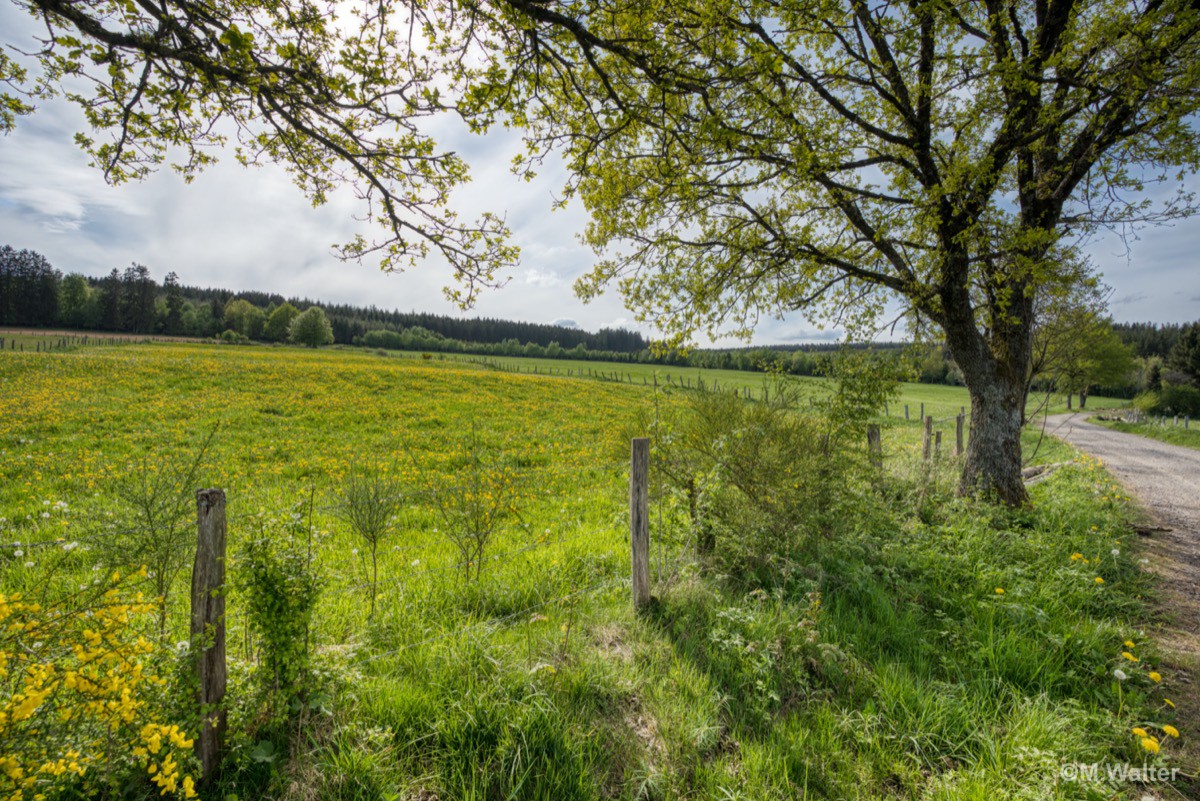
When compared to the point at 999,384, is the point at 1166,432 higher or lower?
lower

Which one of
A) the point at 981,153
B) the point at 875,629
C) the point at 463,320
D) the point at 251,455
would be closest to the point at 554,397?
the point at 251,455

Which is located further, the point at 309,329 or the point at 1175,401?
the point at 309,329

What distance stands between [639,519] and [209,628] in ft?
10.3

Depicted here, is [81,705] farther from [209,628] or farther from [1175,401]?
[1175,401]

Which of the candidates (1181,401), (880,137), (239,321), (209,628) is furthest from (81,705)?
(239,321)

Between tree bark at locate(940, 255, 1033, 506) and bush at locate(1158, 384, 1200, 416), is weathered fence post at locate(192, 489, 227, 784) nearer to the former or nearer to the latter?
tree bark at locate(940, 255, 1033, 506)

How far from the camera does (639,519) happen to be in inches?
175

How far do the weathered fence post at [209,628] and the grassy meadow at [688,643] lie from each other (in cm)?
8

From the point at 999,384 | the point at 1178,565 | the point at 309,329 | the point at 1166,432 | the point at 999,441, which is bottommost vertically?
the point at 1178,565

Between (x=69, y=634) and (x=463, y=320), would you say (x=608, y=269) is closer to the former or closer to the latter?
(x=69, y=634)

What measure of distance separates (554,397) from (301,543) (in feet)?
79.6

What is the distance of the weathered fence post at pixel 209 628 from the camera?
2.46 meters

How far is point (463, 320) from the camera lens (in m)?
124

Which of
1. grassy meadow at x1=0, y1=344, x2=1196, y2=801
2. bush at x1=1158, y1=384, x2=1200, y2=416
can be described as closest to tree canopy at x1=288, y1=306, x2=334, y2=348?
grassy meadow at x1=0, y1=344, x2=1196, y2=801
